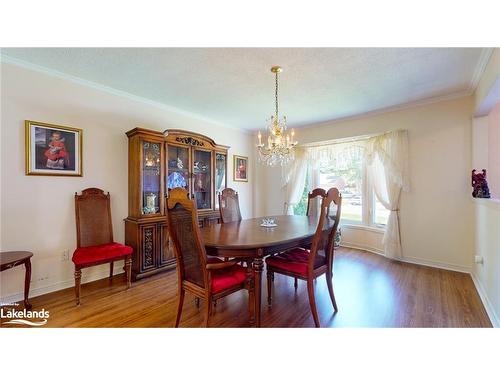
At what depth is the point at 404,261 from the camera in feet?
10.9

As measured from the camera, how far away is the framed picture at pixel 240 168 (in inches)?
183

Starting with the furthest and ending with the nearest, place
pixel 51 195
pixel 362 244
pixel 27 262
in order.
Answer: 1. pixel 362 244
2. pixel 51 195
3. pixel 27 262

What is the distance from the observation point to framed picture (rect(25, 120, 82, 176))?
2223 millimetres

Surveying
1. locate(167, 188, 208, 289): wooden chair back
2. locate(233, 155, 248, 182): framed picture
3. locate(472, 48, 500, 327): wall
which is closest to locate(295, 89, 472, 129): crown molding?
locate(472, 48, 500, 327): wall

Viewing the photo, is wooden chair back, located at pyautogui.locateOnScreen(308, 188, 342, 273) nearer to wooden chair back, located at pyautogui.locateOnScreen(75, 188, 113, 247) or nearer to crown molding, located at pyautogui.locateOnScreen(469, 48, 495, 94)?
crown molding, located at pyautogui.locateOnScreen(469, 48, 495, 94)

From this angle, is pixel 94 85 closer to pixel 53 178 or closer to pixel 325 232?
pixel 53 178

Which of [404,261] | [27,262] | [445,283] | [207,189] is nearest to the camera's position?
[27,262]

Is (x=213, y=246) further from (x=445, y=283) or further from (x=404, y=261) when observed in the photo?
(x=404, y=261)

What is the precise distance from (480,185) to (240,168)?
3679mm

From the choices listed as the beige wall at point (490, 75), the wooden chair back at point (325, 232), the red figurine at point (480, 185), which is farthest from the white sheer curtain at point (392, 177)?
the wooden chair back at point (325, 232)

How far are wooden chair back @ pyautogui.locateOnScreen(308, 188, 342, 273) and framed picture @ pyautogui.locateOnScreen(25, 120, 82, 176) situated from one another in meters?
2.71
